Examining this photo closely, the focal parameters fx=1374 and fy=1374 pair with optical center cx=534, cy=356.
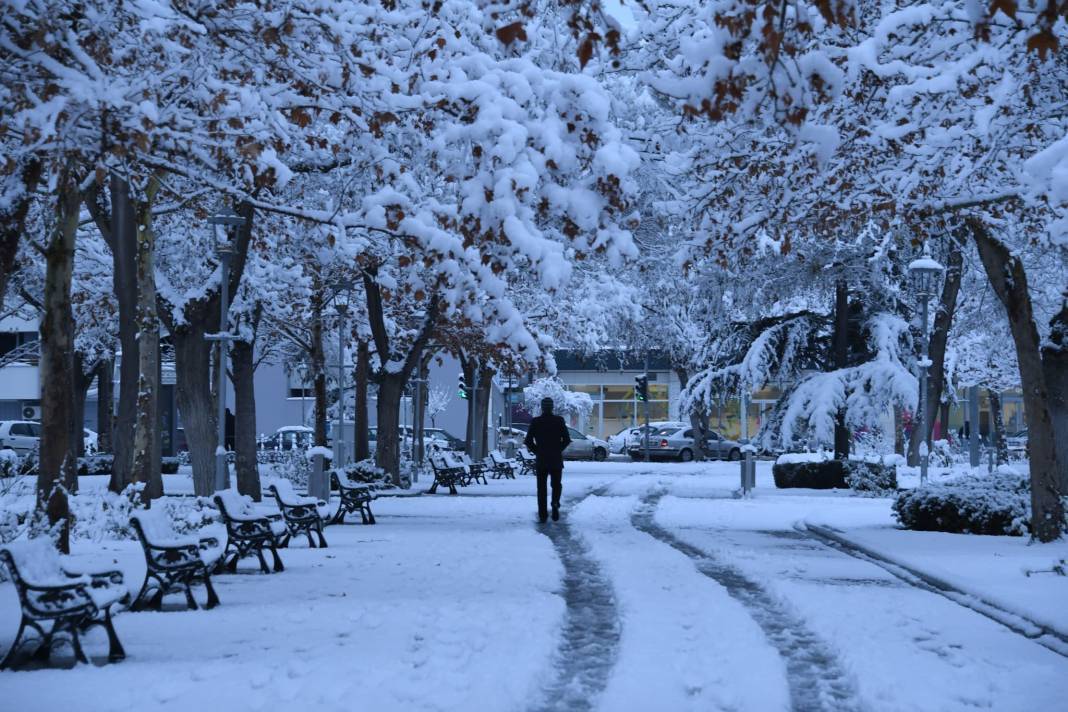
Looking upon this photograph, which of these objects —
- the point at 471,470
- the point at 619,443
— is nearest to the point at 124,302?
the point at 471,470

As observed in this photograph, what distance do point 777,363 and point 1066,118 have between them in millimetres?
20310

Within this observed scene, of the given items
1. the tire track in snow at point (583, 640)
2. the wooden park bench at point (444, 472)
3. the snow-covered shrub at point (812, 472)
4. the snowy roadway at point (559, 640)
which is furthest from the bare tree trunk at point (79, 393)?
the tire track in snow at point (583, 640)

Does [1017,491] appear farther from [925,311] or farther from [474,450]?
[474,450]

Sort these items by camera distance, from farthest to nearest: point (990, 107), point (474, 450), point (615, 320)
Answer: point (474, 450) < point (615, 320) < point (990, 107)

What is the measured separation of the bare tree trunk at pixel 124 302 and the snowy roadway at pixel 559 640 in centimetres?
562

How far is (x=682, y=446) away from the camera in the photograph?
56.0 metres

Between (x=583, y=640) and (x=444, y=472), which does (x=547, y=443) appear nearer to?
(x=583, y=640)

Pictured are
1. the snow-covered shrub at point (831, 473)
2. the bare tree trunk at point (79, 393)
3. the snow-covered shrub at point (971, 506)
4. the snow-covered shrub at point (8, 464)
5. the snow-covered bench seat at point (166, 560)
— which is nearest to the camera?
the snow-covered bench seat at point (166, 560)

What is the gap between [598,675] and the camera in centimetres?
789

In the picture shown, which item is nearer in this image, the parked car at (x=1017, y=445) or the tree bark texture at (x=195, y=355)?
the tree bark texture at (x=195, y=355)

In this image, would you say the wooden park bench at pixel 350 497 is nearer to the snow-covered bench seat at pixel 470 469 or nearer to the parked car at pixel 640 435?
the snow-covered bench seat at pixel 470 469

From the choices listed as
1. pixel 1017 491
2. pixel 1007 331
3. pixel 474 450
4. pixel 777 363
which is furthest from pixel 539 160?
pixel 474 450

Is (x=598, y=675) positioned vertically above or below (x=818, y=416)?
below

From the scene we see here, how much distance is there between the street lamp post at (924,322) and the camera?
2562 cm
